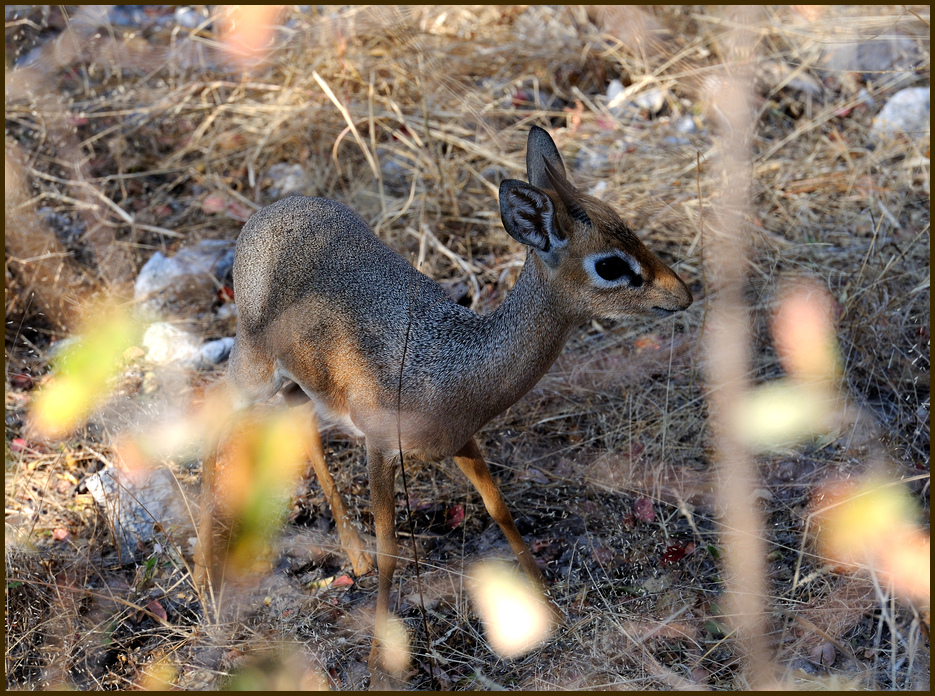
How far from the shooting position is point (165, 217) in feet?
17.4

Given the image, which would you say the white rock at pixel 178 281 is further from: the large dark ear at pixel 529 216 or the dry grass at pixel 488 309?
the large dark ear at pixel 529 216

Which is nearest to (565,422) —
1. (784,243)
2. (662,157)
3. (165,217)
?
(784,243)

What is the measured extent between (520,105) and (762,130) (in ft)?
5.21

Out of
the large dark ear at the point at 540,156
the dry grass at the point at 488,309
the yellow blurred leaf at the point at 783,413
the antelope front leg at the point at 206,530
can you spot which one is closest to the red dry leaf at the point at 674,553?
the dry grass at the point at 488,309

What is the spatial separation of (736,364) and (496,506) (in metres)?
1.80

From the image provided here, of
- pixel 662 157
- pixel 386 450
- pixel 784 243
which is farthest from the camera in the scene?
pixel 662 157

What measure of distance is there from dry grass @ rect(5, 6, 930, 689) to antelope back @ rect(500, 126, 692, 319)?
52cm

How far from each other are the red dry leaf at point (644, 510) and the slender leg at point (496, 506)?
0.50m

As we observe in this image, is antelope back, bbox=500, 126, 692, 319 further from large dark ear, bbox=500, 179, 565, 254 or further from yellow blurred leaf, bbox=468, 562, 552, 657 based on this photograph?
yellow blurred leaf, bbox=468, 562, 552, 657

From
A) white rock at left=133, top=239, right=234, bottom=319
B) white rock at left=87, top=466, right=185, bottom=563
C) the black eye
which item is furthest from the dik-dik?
white rock at left=133, top=239, right=234, bottom=319

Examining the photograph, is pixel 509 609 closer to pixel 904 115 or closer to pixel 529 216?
pixel 529 216

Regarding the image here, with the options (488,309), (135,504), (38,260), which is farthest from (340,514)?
(38,260)

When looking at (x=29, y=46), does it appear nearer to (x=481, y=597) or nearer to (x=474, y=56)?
(x=474, y=56)

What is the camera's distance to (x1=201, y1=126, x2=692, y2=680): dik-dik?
8.35 ft
